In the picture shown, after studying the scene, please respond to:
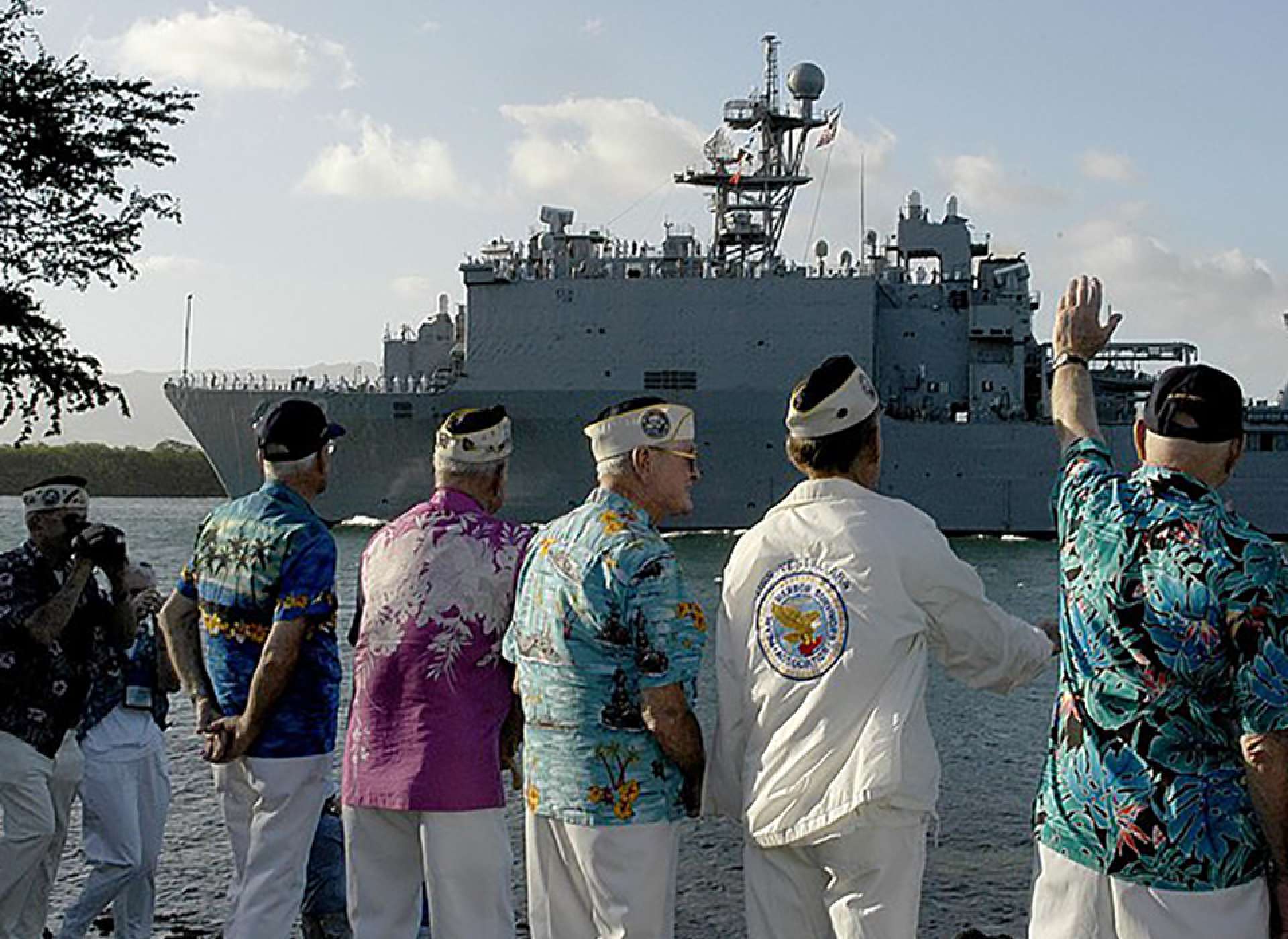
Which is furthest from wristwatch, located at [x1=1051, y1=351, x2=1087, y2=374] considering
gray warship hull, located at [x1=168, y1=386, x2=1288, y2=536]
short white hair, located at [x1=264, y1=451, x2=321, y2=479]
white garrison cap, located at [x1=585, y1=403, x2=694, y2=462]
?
gray warship hull, located at [x1=168, y1=386, x2=1288, y2=536]

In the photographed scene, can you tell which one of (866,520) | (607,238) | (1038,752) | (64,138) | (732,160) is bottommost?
(1038,752)

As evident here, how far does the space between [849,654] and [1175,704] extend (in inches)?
28.9

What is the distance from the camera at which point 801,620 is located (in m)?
3.35

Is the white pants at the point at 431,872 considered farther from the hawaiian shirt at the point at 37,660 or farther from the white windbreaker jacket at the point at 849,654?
the hawaiian shirt at the point at 37,660

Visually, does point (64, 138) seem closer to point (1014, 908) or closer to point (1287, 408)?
point (1014, 908)

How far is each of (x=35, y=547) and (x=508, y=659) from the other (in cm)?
212

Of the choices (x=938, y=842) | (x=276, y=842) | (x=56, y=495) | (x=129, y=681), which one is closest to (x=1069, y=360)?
(x=276, y=842)

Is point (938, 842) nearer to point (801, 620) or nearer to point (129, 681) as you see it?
point (129, 681)

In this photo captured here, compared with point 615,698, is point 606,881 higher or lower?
lower

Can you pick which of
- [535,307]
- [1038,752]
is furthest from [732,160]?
[1038,752]

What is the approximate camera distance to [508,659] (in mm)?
3828

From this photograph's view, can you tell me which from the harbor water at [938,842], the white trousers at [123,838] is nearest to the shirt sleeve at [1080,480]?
the white trousers at [123,838]

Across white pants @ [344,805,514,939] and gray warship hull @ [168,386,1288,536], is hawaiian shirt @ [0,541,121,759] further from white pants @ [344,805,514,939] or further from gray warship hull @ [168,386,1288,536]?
gray warship hull @ [168,386,1288,536]

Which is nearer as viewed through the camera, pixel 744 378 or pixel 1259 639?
pixel 1259 639
